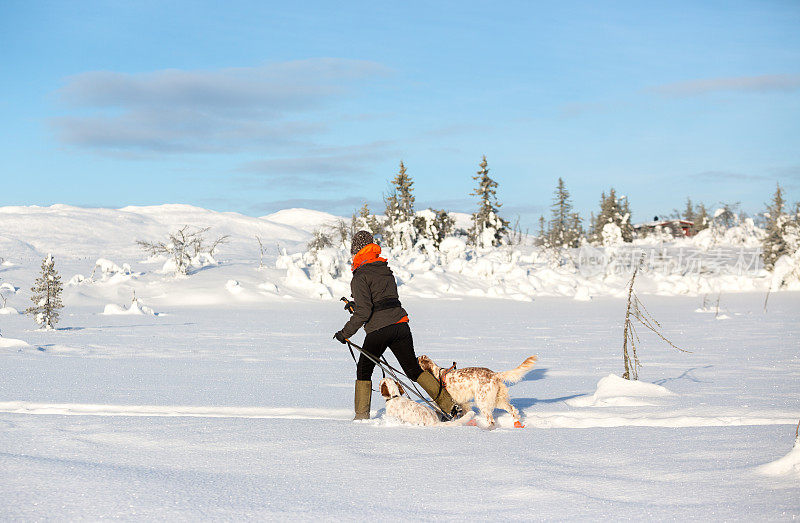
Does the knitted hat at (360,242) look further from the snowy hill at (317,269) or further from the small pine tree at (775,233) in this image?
the small pine tree at (775,233)

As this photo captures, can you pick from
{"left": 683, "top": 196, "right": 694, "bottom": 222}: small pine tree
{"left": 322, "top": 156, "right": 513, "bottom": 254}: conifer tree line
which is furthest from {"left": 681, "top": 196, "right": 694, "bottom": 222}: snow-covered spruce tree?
{"left": 322, "top": 156, "right": 513, "bottom": 254}: conifer tree line

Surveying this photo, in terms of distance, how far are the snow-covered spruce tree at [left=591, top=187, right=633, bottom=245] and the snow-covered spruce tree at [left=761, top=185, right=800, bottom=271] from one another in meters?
20.3

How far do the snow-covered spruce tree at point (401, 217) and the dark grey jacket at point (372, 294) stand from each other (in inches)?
1357

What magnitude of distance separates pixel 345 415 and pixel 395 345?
105cm

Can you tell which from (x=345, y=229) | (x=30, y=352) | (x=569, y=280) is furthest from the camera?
(x=345, y=229)

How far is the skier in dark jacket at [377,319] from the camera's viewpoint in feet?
18.0

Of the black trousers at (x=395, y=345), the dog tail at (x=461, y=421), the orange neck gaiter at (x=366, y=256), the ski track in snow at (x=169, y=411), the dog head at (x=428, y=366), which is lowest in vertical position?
the ski track in snow at (x=169, y=411)

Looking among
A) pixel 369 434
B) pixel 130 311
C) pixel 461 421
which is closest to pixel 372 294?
pixel 369 434

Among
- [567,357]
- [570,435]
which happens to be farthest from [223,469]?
[567,357]

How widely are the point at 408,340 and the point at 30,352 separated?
27.6 ft

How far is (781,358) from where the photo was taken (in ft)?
33.6

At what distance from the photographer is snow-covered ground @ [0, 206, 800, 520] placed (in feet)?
11.0

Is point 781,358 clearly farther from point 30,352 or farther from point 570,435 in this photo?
point 30,352

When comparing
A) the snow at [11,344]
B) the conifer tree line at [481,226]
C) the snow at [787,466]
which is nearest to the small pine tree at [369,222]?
the conifer tree line at [481,226]
